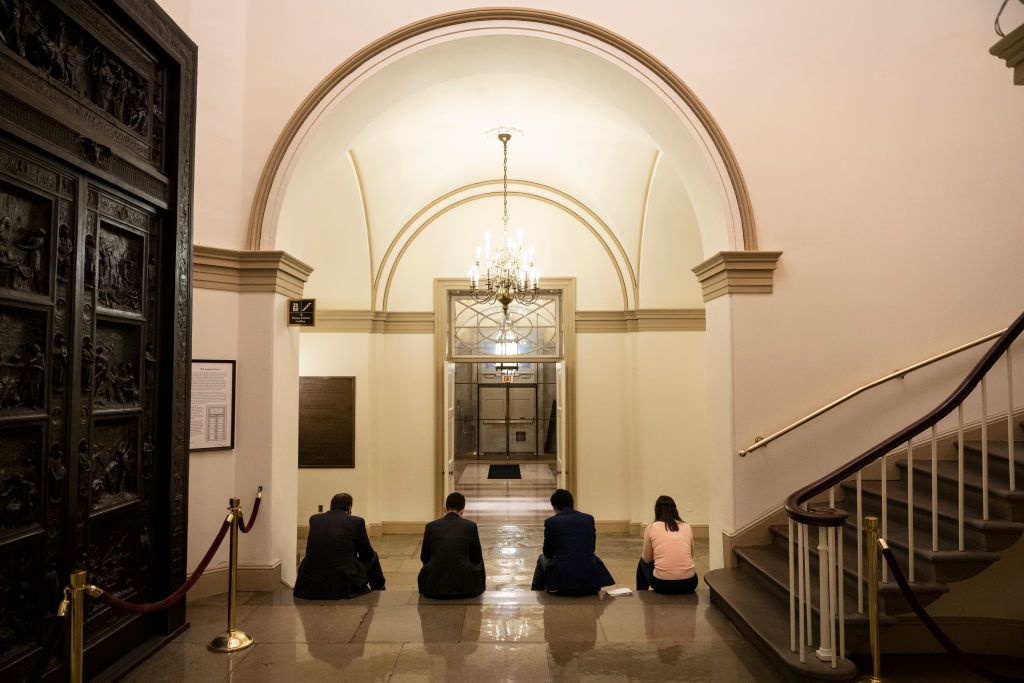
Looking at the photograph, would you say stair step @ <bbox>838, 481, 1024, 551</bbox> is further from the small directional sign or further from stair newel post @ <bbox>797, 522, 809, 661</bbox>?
the small directional sign

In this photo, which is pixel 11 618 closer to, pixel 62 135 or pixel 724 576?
pixel 62 135

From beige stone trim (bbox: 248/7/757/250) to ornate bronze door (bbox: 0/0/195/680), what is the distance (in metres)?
0.97

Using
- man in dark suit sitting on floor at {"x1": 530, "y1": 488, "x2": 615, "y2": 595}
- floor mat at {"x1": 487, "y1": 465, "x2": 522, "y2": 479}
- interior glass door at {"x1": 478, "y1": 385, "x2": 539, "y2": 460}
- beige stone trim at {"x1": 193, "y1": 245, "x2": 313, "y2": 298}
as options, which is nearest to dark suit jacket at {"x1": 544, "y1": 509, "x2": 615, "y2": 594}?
man in dark suit sitting on floor at {"x1": 530, "y1": 488, "x2": 615, "y2": 595}

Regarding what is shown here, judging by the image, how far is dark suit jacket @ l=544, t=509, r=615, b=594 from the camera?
471cm

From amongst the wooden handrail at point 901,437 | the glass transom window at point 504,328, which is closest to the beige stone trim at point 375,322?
the glass transom window at point 504,328

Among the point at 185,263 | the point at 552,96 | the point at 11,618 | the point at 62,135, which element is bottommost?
the point at 11,618

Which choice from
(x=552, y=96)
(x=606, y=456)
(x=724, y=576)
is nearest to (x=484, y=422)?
(x=606, y=456)

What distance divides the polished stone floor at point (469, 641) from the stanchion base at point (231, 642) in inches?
2.0

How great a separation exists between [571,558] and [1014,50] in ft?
12.5

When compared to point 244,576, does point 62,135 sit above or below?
above

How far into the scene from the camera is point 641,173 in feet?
26.5

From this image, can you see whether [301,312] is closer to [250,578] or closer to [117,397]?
[117,397]

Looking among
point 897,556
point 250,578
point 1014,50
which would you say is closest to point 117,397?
point 250,578

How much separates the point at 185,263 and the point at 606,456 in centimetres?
643
